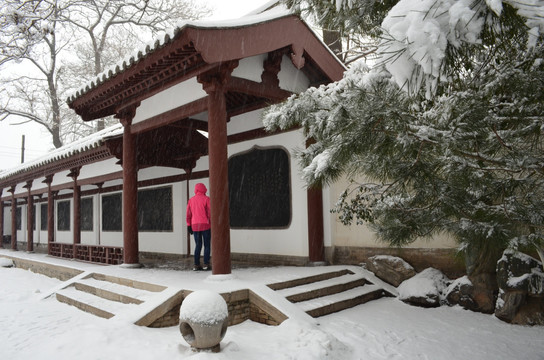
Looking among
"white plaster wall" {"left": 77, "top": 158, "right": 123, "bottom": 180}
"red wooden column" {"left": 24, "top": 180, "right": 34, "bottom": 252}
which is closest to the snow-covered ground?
"white plaster wall" {"left": 77, "top": 158, "right": 123, "bottom": 180}

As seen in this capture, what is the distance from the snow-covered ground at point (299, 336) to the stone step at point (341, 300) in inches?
4.3

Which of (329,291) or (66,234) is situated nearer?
(329,291)

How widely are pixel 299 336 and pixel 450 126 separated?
9.62 ft

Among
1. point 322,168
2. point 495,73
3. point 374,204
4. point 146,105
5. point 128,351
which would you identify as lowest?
point 128,351

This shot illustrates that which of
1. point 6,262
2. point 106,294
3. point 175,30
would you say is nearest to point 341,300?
point 106,294

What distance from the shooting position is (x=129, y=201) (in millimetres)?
7652

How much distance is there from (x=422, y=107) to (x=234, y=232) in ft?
21.4

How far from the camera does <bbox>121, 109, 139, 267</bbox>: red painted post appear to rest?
7.62m

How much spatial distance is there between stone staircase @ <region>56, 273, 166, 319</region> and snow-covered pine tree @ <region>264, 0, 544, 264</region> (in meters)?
3.95

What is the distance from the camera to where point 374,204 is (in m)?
3.20

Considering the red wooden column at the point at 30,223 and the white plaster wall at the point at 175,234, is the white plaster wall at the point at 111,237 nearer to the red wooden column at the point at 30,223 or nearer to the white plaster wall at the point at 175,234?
the white plaster wall at the point at 175,234

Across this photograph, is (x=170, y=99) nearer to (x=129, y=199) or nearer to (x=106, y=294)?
(x=129, y=199)

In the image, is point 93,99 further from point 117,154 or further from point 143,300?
point 143,300

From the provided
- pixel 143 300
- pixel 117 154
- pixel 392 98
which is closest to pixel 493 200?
pixel 392 98
